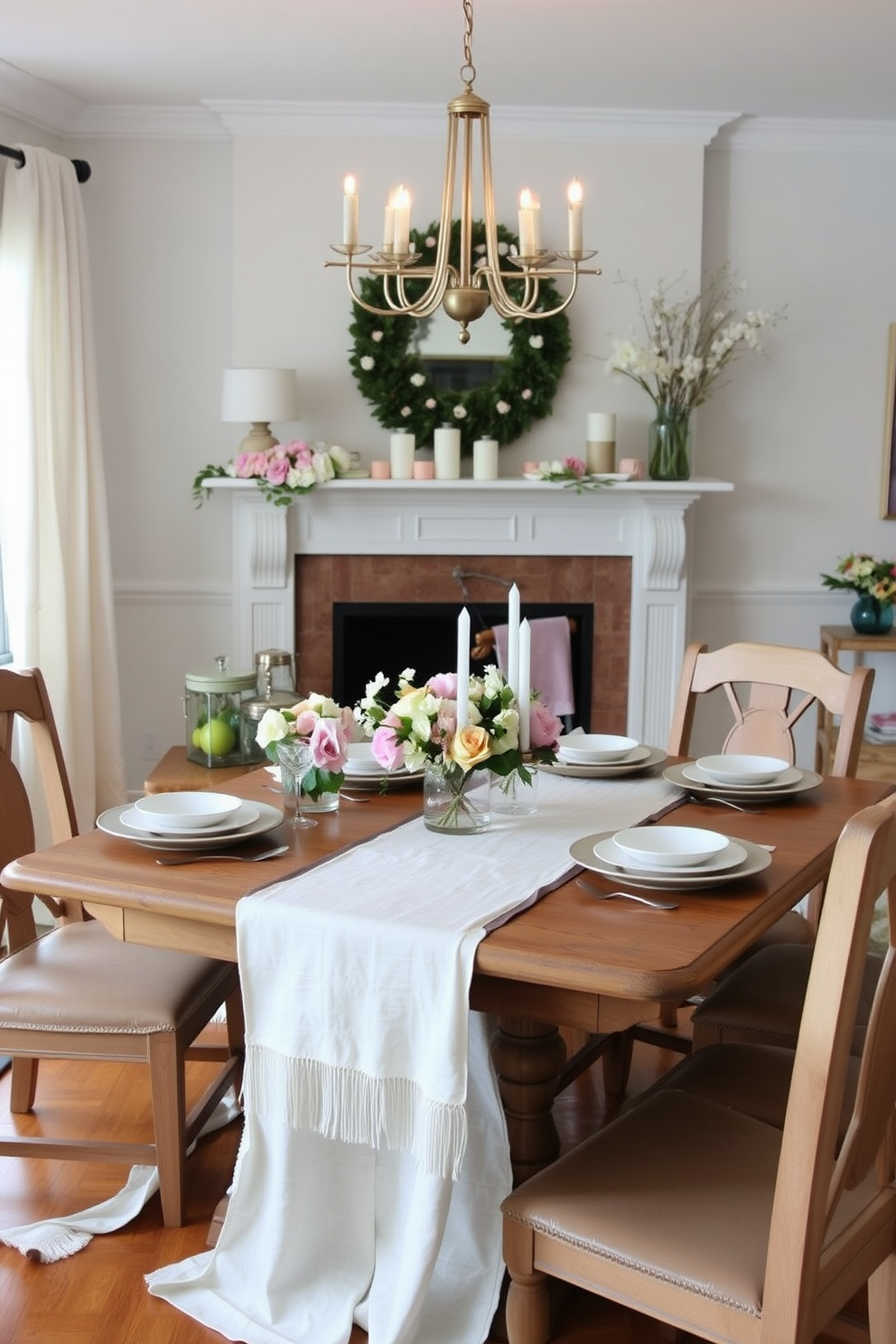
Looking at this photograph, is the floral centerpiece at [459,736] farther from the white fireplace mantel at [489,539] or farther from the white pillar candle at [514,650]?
the white fireplace mantel at [489,539]

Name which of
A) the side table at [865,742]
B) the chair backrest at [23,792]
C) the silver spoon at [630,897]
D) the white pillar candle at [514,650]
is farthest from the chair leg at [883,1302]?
the side table at [865,742]

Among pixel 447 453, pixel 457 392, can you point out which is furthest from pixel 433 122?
pixel 447 453

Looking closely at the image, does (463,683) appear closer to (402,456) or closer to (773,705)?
(773,705)

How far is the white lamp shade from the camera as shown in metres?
4.45

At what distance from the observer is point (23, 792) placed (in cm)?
251

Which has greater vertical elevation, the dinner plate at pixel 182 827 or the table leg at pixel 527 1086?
the dinner plate at pixel 182 827

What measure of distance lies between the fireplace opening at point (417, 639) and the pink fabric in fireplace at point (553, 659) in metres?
0.07

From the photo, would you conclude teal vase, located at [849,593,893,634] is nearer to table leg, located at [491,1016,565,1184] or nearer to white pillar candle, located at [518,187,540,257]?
white pillar candle, located at [518,187,540,257]

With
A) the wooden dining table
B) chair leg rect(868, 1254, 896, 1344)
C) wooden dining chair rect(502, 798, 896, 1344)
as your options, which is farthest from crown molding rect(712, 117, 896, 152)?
chair leg rect(868, 1254, 896, 1344)

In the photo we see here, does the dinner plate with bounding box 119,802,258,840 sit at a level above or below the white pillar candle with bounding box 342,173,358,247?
below

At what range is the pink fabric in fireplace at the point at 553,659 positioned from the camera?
4801mm

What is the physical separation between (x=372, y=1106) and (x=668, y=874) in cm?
53

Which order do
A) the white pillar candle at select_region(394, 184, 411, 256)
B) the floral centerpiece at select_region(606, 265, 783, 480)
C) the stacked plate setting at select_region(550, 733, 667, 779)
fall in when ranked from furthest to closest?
the floral centerpiece at select_region(606, 265, 783, 480) → the stacked plate setting at select_region(550, 733, 667, 779) → the white pillar candle at select_region(394, 184, 411, 256)

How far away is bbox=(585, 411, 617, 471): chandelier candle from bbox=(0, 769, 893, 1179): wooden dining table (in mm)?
2399
